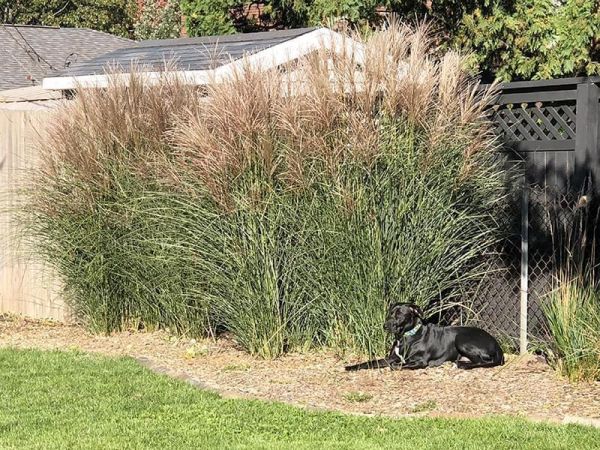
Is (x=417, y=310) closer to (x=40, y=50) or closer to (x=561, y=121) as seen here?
(x=561, y=121)

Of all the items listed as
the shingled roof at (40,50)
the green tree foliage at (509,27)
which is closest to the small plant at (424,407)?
the green tree foliage at (509,27)

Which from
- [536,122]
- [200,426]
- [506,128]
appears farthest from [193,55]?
[200,426]

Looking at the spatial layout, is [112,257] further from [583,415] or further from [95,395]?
[583,415]

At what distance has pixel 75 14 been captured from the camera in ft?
95.7

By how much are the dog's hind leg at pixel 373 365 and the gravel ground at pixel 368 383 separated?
7 centimetres

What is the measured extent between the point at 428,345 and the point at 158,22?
64.4 ft

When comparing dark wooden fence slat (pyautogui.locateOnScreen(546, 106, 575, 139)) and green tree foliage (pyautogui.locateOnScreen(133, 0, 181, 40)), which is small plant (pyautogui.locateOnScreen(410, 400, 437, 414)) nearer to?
dark wooden fence slat (pyautogui.locateOnScreen(546, 106, 575, 139))

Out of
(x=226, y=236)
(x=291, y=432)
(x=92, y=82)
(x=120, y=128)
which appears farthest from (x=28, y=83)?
(x=291, y=432)

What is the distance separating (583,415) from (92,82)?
6756 millimetres

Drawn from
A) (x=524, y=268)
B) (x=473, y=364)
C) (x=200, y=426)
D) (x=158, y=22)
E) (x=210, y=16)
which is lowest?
(x=473, y=364)

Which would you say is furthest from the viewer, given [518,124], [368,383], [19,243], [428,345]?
[19,243]

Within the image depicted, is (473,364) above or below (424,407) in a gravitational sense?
below

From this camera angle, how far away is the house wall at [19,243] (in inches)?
463

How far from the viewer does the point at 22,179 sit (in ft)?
37.7
